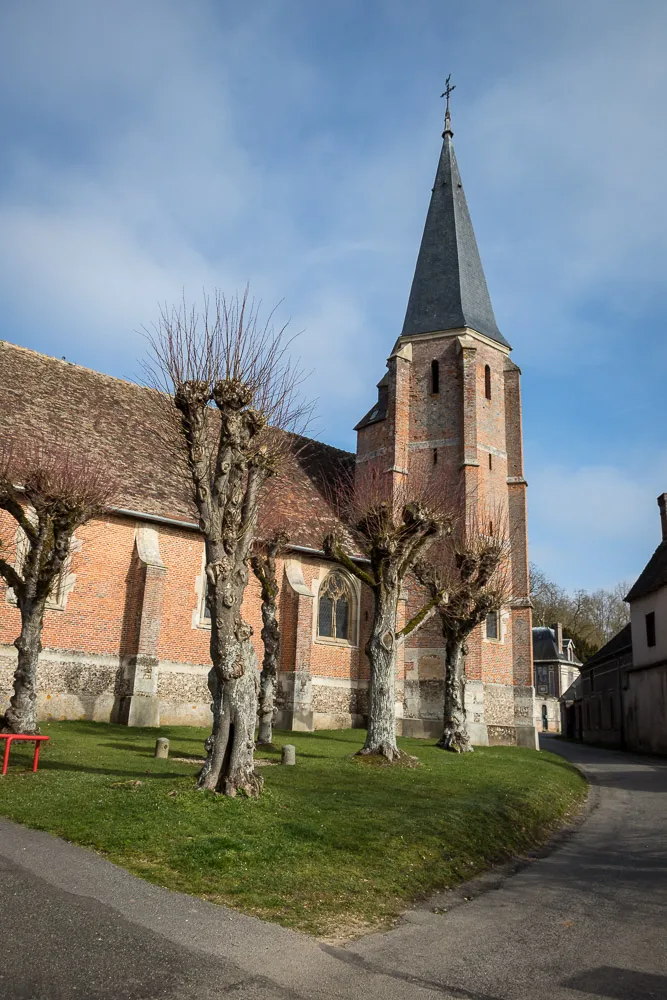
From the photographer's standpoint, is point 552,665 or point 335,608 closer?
point 335,608

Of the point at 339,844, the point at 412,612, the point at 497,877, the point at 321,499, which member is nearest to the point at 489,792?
the point at 497,877

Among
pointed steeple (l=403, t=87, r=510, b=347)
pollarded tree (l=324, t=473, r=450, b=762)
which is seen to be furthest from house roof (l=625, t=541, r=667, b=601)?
pollarded tree (l=324, t=473, r=450, b=762)

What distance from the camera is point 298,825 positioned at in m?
8.40

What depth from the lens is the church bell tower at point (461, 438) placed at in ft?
79.7

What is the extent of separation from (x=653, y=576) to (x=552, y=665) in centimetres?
3464

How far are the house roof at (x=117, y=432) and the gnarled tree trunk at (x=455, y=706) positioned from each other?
622 cm

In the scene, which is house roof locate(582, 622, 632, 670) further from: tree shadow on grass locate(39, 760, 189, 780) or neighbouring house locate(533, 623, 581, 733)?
tree shadow on grass locate(39, 760, 189, 780)

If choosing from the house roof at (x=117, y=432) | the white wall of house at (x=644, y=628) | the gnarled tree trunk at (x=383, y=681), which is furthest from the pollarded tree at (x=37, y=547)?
the white wall of house at (x=644, y=628)

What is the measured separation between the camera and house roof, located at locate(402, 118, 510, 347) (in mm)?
28766

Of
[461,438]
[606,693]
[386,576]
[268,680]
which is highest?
[461,438]

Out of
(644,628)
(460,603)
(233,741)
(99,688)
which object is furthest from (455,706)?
(644,628)

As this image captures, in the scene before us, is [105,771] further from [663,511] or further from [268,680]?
[663,511]

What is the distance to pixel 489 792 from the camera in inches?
478

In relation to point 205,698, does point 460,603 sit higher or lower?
higher
